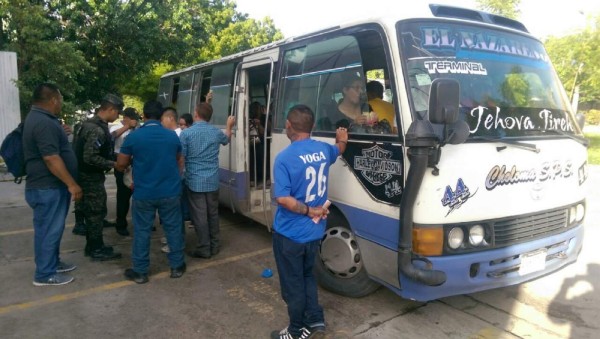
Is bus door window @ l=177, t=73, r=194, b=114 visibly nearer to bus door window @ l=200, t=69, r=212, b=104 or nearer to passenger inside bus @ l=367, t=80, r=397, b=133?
bus door window @ l=200, t=69, r=212, b=104

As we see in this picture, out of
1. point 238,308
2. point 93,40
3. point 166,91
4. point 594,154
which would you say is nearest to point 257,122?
point 238,308

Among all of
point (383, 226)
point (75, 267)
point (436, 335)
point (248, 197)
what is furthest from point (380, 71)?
point (75, 267)

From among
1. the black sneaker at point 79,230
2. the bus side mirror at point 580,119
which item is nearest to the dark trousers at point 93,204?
the black sneaker at point 79,230

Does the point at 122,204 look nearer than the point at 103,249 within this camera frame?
No

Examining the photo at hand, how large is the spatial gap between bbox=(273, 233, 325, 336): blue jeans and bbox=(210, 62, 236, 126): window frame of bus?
3647mm

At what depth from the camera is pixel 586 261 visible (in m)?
5.17

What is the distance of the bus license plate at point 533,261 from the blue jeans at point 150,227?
322cm

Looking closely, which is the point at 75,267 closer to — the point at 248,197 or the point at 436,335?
the point at 248,197

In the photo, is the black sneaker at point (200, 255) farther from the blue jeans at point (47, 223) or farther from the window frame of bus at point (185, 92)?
the window frame of bus at point (185, 92)

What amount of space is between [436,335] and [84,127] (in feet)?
14.0

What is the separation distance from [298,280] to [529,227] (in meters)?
1.87

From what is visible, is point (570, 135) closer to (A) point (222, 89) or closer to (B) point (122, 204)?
(A) point (222, 89)

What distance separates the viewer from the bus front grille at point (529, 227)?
3297 mm

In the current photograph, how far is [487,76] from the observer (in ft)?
11.7
